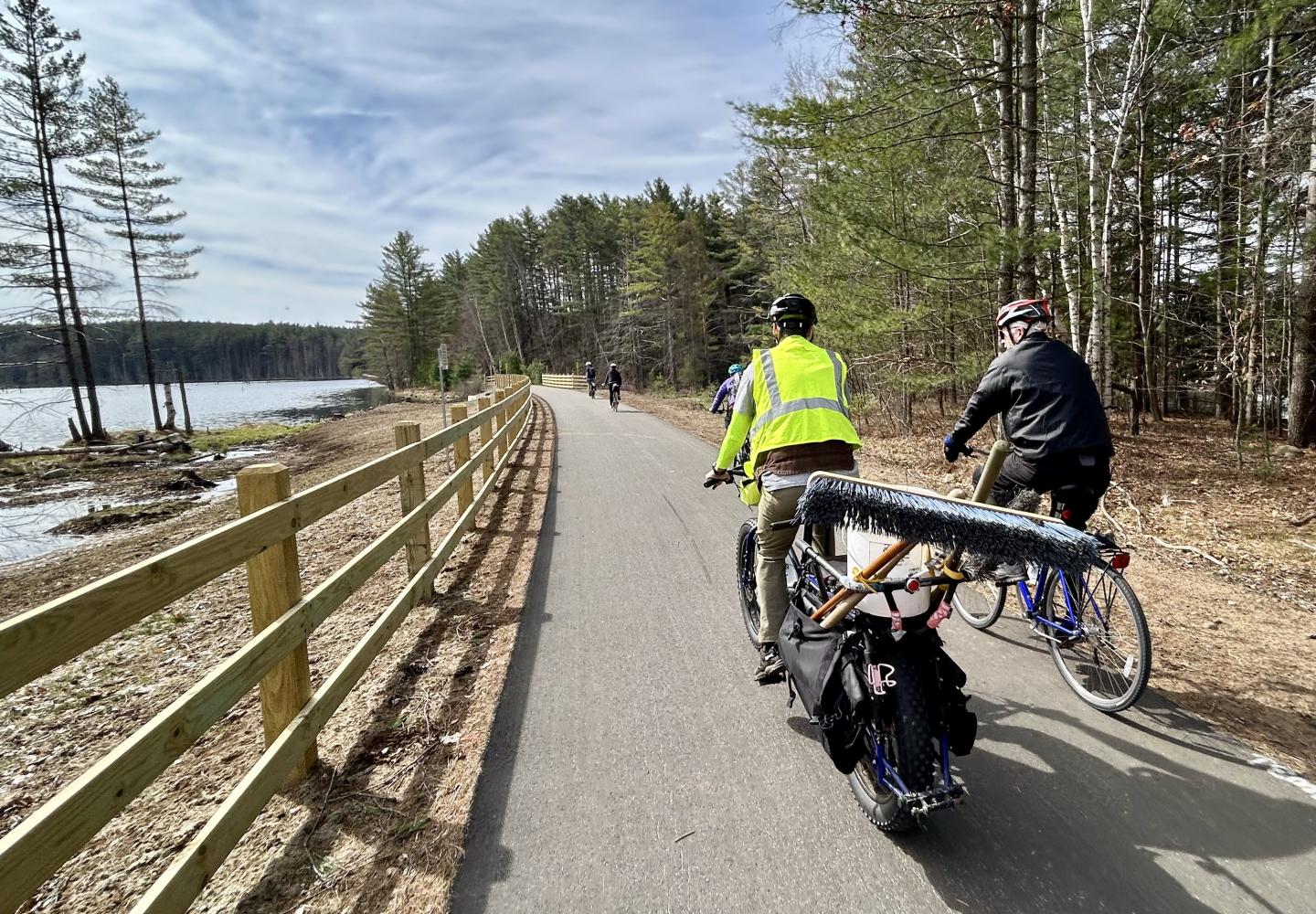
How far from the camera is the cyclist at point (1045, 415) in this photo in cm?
337

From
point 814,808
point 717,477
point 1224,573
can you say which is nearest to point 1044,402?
point 717,477

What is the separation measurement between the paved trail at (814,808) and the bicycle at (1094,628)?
15cm

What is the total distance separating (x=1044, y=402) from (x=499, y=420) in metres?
9.22

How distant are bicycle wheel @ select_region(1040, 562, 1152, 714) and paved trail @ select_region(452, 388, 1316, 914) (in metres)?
0.13

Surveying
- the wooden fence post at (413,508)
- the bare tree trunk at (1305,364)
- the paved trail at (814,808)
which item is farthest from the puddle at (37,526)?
the bare tree trunk at (1305,364)

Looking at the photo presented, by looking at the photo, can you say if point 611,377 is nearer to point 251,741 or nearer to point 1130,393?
point 1130,393

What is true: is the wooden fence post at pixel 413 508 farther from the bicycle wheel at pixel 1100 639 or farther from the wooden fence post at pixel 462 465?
the bicycle wheel at pixel 1100 639

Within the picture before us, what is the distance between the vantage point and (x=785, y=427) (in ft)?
10.2

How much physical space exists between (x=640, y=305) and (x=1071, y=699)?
126ft

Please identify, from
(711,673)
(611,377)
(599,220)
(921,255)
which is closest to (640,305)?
(599,220)

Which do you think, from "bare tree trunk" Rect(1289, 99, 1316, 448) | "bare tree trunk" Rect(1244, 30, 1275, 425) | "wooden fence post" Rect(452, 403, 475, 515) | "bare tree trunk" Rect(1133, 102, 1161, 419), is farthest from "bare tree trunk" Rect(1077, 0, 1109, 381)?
"wooden fence post" Rect(452, 403, 475, 515)

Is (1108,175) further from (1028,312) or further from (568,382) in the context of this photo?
(568,382)

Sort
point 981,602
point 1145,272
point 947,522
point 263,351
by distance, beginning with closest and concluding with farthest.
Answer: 1. point 947,522
2. point 981,602
3. point 1145,272
4. point 263,351

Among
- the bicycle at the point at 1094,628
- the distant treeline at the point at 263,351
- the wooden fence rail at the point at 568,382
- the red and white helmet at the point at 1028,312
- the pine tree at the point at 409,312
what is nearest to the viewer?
the bicycle at the point at 1094,628
